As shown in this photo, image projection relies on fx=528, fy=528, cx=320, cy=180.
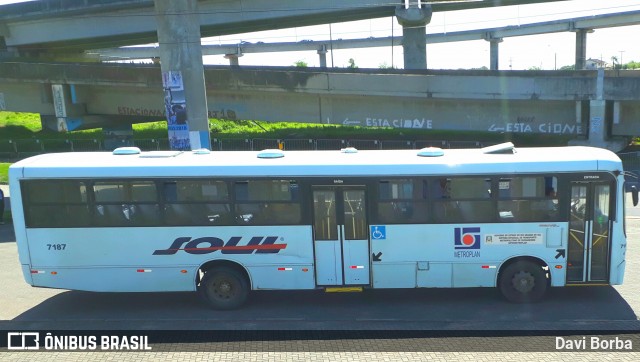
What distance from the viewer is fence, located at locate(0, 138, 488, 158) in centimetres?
2881

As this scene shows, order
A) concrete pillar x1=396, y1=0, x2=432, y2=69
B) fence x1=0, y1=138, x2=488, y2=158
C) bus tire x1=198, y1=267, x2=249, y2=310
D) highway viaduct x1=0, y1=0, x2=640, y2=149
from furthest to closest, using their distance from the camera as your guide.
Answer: concrete pillar x1=396, y1=0, x2=432, y2=69
fence x1=0, y1=138, x2=488, y2=158
highway viaduct x1=0, y1=0, x2=640, y2=149
bus tire x1=198, y1=267, x2=249, y2=310

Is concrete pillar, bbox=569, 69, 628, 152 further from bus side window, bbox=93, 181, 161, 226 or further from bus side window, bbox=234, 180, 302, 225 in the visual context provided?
bus side window, bbox=93, 181, 161, 226

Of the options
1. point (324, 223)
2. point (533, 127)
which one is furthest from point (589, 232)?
point (533, 127)

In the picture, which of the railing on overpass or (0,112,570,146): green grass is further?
(0,112,570,146): green grass

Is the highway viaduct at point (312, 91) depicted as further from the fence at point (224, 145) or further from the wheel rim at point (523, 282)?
the wheel rim at point (523, 282)

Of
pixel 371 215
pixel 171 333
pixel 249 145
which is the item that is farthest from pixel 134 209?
pixel 249 145

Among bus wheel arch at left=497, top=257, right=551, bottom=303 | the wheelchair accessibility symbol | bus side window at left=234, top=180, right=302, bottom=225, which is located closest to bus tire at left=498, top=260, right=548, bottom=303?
bus wheel arch at left=497, top=257, right=551, bottom=303

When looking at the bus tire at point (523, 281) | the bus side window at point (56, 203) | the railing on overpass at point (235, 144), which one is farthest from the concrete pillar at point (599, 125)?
the bus side window at point (56, 203)

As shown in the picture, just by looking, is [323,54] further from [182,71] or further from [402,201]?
[402,201]

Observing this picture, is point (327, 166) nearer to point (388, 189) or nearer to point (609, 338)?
point (388, 189)

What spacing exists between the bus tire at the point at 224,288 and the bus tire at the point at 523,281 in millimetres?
4683

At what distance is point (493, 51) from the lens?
220 feet

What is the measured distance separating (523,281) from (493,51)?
63.1m

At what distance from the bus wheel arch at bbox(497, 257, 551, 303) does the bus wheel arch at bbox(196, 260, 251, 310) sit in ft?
15.2
